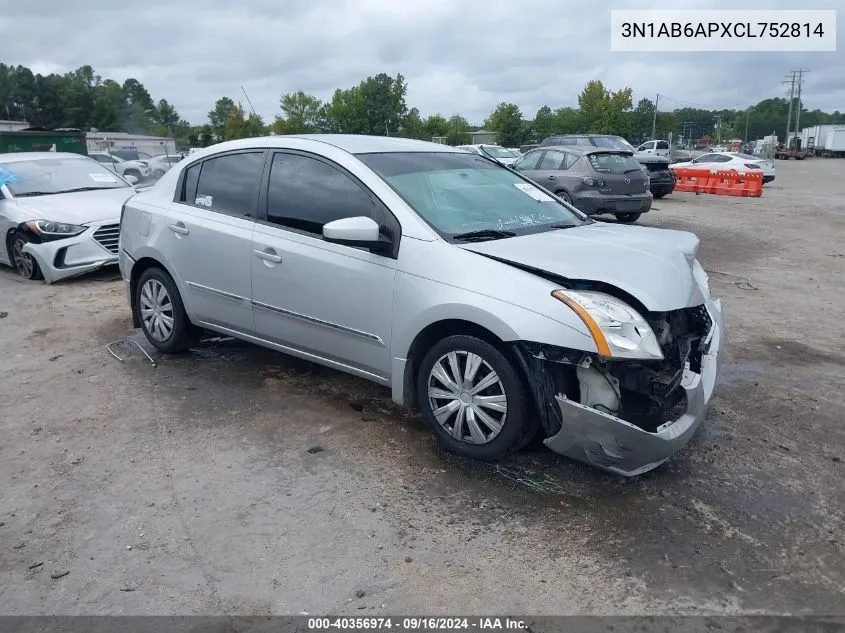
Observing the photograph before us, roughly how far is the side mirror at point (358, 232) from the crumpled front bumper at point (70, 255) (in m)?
5.64

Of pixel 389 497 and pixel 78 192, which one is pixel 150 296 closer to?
pixel 389 497

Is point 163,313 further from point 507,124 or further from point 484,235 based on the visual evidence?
point 507,124

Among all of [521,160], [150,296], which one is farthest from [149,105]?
[150,296]

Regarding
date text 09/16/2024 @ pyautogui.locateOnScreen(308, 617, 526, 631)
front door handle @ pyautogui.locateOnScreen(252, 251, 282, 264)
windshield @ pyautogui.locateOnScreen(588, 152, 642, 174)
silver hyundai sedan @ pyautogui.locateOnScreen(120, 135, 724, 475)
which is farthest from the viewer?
windshield @ pyautogui.locateOnScreen(588, 152, 642, 174)

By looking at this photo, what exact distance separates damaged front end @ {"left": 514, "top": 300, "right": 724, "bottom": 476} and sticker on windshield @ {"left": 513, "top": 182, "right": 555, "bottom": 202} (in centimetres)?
163

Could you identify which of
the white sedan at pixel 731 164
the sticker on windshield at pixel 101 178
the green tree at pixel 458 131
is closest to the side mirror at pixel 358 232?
the sticker on windshield at pixel 101 178

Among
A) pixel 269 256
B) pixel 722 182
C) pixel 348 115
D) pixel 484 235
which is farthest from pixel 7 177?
pixel 348 115

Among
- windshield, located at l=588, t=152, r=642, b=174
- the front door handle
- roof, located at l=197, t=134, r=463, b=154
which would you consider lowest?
the front door handle

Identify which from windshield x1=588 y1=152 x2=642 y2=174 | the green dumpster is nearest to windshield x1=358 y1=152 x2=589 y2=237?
windshield x1=588 y1=152 x2=642 y2=174

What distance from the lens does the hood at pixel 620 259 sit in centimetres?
342

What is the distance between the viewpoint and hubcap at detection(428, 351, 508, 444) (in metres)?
3.55

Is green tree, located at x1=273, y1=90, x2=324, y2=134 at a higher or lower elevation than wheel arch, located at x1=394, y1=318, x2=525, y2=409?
higher

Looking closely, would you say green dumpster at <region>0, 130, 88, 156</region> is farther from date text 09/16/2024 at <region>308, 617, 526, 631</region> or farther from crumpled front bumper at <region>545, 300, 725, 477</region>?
date text 09/16/2024 at <region>308, 617, 526, 631</region>

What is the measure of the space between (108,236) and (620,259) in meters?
6.93
